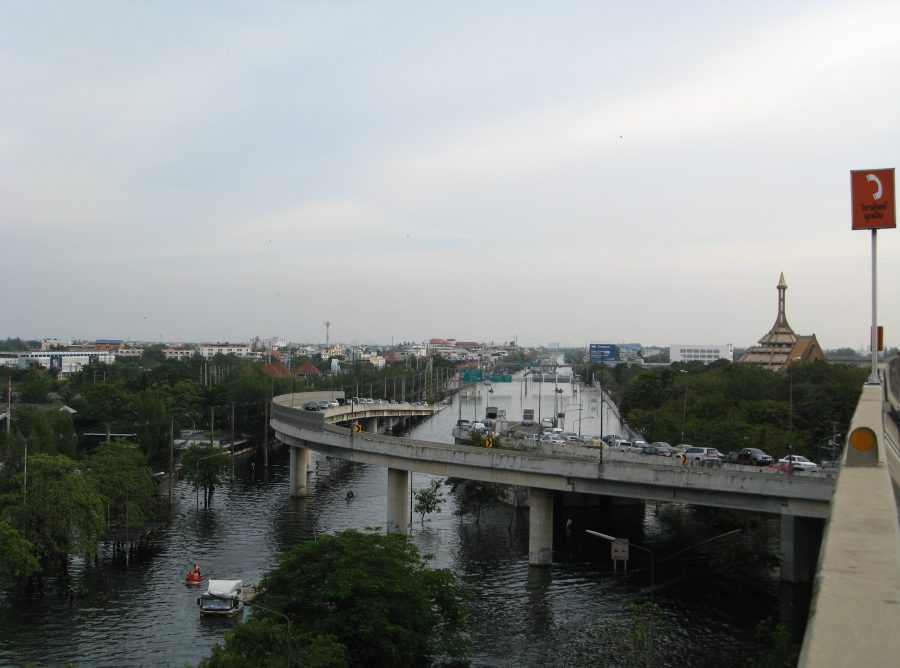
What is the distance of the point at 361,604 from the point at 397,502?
22360 mm

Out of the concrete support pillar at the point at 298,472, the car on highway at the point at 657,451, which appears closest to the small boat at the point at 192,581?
the concrete support pillar at the point at 298,472

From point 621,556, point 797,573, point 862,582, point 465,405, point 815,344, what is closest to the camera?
point 862,582

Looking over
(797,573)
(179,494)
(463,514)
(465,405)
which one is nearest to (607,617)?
(797,573)

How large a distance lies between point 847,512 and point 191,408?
3627 inches

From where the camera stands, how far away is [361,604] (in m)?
25.5

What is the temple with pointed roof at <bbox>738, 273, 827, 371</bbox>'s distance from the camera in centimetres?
13200

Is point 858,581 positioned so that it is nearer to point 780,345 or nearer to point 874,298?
point 874,298

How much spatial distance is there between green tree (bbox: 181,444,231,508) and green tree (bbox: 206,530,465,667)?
2939cm

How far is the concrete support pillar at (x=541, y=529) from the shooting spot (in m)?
41.0

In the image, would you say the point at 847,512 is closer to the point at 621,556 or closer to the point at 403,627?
the point at 403,627

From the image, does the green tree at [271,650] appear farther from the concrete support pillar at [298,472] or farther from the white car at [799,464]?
the concrete support pillar at [298,472]

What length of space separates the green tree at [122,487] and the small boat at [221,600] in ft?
37.2

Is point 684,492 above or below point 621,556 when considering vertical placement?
above

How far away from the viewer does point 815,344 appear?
432 ft
